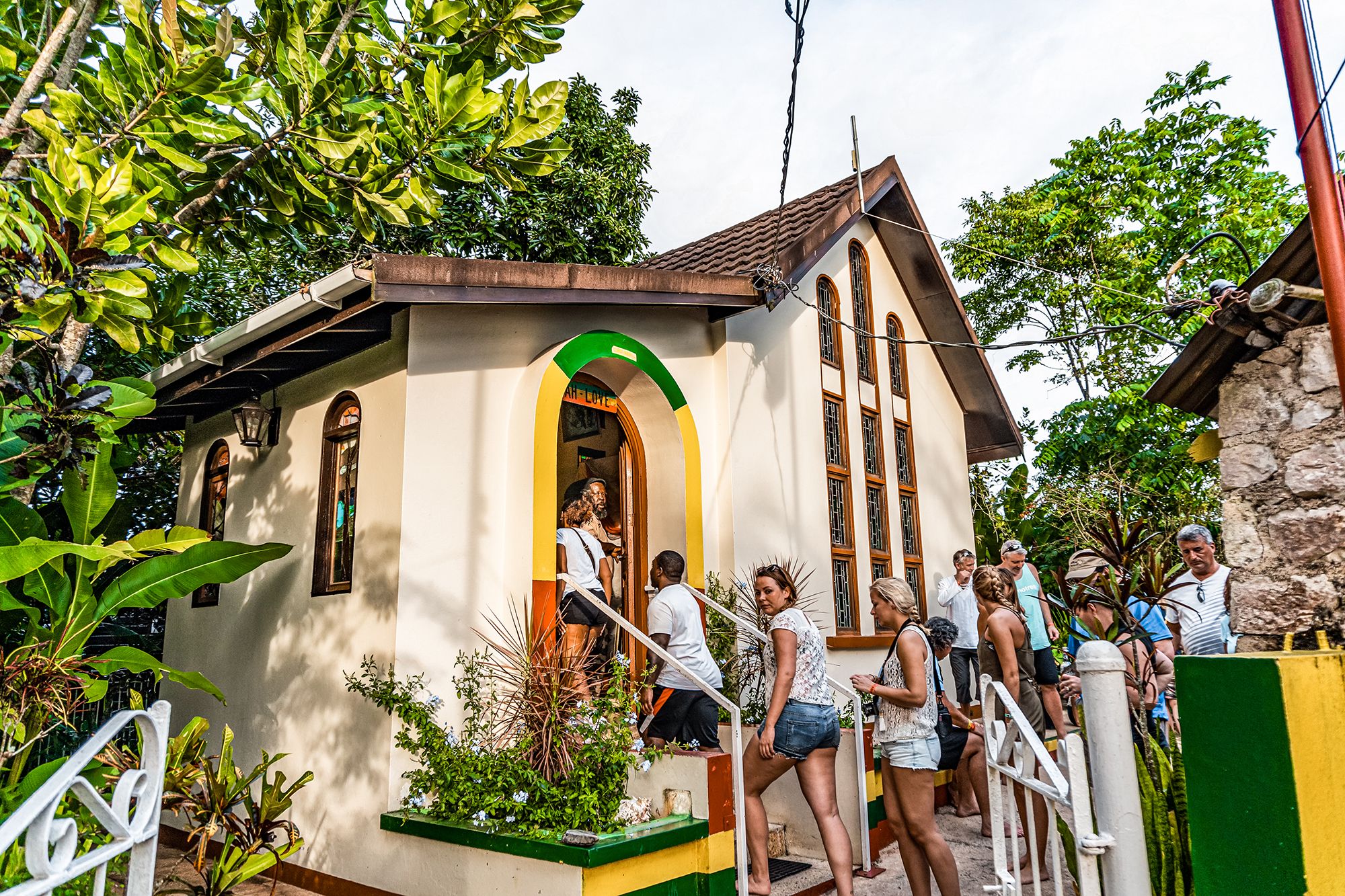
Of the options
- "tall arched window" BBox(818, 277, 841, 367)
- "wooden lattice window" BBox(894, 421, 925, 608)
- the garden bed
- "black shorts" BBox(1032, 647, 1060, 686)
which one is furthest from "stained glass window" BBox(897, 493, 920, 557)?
the garden bed

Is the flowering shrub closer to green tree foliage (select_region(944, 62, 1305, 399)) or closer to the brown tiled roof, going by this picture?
the brown tiled roof

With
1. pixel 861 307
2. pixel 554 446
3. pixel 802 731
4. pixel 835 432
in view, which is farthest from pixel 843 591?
pixel 802 731

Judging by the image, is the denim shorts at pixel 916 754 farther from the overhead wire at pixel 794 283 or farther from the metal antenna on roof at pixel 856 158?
the metal antenna on roof at pixel 856 158

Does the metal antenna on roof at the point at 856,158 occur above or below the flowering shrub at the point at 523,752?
above

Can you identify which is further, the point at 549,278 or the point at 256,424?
the point at 256,424

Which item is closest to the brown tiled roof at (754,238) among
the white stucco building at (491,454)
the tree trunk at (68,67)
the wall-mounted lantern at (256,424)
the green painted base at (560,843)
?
the white stucco building at (491,454)

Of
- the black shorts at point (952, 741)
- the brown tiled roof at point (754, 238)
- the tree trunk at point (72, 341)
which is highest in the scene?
the brown tiled roof at point (754, 238)

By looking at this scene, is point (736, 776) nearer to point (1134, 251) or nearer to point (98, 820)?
point (98, 820)

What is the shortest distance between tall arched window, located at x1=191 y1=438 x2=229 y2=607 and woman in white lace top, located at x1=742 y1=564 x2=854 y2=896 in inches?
215

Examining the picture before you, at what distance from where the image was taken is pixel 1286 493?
3.70 metres

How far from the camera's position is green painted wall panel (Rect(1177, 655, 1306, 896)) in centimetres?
302

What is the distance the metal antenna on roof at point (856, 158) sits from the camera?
8414 millimetres

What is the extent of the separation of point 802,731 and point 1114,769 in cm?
263

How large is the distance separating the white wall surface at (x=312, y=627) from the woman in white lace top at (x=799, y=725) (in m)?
2.38
